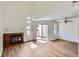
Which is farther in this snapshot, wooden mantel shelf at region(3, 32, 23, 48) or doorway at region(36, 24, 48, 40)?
doorway at region(36, 24, 48, 40)

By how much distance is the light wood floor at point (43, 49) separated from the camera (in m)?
1.54

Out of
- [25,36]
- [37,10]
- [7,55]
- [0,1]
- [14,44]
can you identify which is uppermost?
[0,1]

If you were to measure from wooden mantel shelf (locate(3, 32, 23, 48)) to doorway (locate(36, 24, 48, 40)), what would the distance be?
0.30 metres

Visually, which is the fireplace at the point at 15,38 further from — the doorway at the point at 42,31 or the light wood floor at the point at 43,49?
the doorway at the point at 42,31

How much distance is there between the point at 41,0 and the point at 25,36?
629mm

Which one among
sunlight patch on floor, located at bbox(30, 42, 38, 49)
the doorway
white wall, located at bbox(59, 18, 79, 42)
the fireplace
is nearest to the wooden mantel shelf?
the fireplace

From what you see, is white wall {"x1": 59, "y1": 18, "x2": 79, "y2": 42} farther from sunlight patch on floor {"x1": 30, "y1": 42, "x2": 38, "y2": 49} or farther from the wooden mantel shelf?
the wooden mantel shelf

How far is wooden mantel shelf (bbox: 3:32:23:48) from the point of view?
1550mm

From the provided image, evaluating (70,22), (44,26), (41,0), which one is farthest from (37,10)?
(70,22)

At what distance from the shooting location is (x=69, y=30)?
1.63m

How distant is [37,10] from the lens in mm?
1616

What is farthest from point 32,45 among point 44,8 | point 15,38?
point 44,8

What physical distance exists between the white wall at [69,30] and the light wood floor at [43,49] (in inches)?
3.3

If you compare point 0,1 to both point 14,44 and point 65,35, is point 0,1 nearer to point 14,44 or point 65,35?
point 14,44
